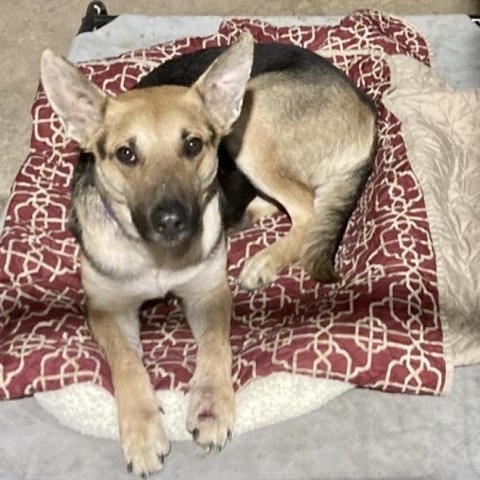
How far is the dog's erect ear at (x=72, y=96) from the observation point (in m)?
2.66

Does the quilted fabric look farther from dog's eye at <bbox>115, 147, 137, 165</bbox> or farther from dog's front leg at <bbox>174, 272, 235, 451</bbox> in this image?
dog's eye at <bbox>115, 147, 137, 165</bbox>

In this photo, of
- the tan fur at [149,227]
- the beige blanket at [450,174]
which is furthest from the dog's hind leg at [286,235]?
the beige blanket at [450,174]

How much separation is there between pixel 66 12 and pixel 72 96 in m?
2.79

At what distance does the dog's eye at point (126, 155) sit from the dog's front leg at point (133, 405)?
0.57 meters

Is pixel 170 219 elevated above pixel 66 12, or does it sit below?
above

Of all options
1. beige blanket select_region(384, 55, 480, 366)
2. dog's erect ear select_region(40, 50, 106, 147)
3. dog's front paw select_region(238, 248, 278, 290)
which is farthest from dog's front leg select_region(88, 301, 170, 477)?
beige blanket select_region(384, 55, 480, 366)

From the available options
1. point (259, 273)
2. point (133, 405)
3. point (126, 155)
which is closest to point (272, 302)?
point (259, 273)

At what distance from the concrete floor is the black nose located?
7.91ft

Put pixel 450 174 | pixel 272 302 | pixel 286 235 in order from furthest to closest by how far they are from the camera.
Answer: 1. pixel 450 174
2. pixel 286 235
3. pixel 272 302

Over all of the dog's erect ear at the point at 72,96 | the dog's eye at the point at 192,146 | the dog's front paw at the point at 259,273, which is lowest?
the dog's front paw at the point at 259,273

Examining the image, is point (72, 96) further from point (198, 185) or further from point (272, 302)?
point (272, 302)

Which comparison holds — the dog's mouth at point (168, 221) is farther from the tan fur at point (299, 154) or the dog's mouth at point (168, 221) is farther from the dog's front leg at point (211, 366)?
the tan fur at point (299, 154)

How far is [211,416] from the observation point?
2.70 meters

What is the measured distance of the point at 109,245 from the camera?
117 inches
